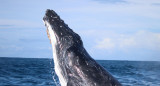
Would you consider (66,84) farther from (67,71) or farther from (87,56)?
(87,56)

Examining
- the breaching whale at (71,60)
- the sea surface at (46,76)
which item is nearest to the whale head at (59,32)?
the breaching whale at (71,60)

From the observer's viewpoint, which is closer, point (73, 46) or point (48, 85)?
point (73, 46)

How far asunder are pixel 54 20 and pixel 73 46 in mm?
810

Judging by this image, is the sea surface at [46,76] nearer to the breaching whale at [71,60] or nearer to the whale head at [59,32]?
the breaching whale at [71,60]

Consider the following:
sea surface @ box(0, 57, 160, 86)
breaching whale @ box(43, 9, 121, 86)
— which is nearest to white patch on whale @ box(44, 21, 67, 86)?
breaching whale @ box(43, 9, 121, 86)

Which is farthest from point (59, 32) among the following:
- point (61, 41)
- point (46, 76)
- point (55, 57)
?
point (46, 76)

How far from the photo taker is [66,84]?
18.9 feet

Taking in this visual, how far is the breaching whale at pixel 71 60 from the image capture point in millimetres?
5645

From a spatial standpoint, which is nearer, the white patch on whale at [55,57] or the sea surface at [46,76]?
the white patch on whale at [55,57]

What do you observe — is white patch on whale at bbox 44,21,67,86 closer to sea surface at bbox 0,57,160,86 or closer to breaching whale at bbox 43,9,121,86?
breaching whale at bbox 43,9,121,86

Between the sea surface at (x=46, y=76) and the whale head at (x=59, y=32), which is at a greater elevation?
the sea surface at (x=46, y=76)

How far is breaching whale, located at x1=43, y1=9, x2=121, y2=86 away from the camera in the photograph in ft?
18.5

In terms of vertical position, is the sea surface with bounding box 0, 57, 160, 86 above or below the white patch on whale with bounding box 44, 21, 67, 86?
above

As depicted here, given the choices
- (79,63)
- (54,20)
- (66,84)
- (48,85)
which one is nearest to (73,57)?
(79,63)
